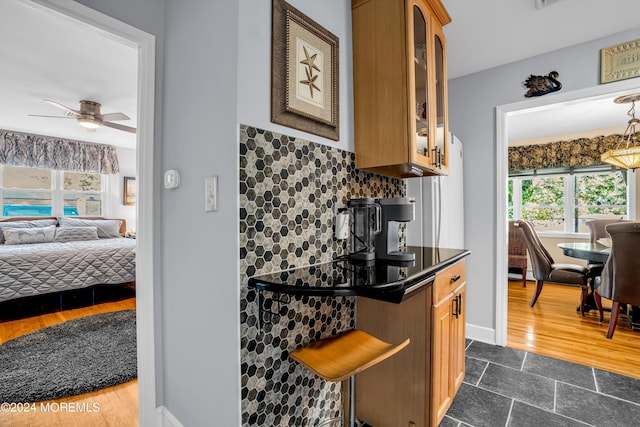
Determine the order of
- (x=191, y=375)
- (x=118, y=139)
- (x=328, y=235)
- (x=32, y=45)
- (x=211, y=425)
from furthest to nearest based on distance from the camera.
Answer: (x=118, y=139), (x=32, y=45), (x=328, y=235), (x=191, y=375), (x=211, y=425)

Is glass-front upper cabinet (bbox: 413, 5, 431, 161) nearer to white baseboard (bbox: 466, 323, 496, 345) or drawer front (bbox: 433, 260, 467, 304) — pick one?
drawer front (bbox: 433, 260, 467, 304)

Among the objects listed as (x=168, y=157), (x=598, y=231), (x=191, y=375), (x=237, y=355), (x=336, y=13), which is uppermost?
(x=336, y=13)

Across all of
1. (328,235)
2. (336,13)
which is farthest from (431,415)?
(336,13)

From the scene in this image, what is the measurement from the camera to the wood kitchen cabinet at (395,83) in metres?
1.54

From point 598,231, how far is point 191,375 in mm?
5330

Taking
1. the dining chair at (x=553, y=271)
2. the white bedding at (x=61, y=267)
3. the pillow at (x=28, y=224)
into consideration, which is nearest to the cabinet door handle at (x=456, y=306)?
the dining chair at (x=553, y=271)

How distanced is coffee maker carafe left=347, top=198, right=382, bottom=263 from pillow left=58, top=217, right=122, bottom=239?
5.24 meters

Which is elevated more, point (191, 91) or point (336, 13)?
point (336, 13)

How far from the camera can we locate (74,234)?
474cm

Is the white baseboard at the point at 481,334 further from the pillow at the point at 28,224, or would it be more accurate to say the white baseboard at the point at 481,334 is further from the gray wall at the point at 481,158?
the pillow at the point at 28,224

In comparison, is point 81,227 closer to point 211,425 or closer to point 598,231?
point 211,425

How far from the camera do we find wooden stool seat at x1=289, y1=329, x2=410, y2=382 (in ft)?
A: 3.50

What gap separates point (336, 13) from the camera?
1619mm

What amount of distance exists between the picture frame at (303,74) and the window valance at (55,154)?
585 cm
